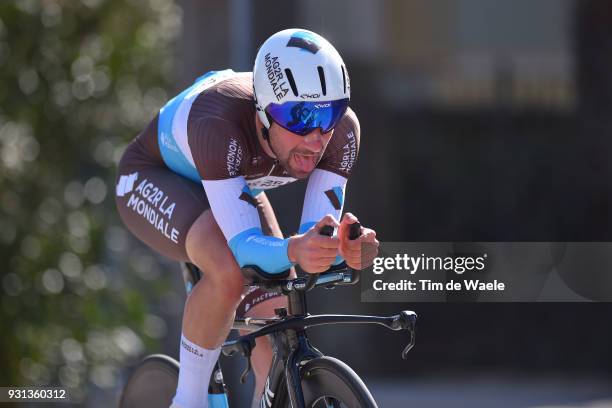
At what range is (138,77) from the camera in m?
7.72

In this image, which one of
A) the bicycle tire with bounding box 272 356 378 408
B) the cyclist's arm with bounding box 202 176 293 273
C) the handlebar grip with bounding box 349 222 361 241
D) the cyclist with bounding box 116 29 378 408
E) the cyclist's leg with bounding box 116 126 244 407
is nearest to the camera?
the handlebar grip with bounding box 349 222 361 241

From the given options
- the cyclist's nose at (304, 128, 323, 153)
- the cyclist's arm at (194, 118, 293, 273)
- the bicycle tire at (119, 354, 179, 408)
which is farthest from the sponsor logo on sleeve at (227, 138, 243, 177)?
the bicycle tire at (119, 354, 179, 408)

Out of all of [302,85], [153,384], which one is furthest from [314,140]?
[153,384]

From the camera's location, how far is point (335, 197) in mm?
4027

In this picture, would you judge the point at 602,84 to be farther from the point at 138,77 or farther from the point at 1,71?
the point at 1,71

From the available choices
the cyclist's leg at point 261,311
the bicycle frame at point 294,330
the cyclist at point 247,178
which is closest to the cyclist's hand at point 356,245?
the cyclist at point 247,178

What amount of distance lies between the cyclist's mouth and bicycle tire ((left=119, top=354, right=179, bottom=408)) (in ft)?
3.53

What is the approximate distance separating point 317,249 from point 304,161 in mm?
559

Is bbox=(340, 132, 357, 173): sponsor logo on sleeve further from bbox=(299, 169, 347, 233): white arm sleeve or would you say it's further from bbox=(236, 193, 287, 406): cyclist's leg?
bbox=(236, 193, 287, 406): cyclist's leg

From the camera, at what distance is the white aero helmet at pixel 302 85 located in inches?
146

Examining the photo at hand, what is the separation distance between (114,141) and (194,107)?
3.58 m

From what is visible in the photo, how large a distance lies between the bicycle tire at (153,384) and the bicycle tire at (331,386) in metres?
0.86

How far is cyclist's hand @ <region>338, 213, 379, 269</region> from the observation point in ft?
10.9

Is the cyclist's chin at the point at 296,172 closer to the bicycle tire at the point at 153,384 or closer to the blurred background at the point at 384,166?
the bicycle tire at the point at 153,384
